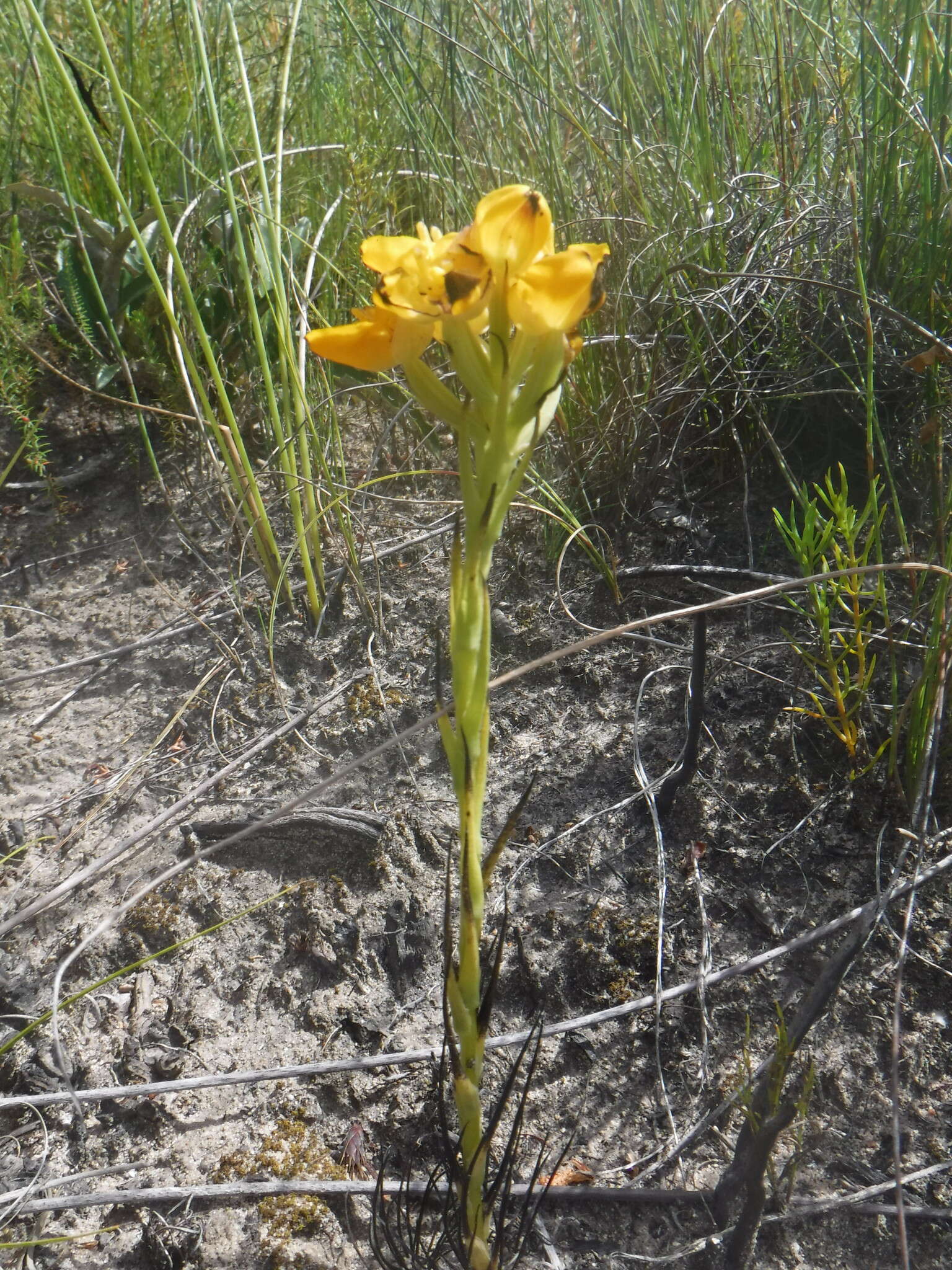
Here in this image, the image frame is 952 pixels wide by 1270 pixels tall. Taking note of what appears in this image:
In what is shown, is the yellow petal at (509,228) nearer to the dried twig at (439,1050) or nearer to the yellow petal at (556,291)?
the yellow petal at (556,291)

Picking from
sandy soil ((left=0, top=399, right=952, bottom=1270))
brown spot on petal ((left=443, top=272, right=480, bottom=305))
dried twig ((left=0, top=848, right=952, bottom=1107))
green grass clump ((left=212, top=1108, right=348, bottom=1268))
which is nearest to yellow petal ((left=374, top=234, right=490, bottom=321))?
brown spot on petal ((left=443, top=272, right=480, bottom=305))

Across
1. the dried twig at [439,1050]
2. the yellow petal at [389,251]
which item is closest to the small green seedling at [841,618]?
the dried twig at [439,1050]

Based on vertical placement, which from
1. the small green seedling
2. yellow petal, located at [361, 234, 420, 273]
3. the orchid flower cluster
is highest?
Result: yellow petal, located at [361, 234, 420, 273]

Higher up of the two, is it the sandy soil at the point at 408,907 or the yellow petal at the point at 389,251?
the yellow petal at the point at 389,251

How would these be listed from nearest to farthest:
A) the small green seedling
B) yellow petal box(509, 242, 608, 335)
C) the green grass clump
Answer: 1. yellow petal box(509, 242, 608, 335)
2. the green grass clump
3. the small green seedling

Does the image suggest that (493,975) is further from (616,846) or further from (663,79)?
(663,79)

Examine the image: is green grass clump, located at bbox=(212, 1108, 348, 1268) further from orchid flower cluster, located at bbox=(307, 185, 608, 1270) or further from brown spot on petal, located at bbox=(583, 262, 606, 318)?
brown spot on petal, located at bbox=(583, 262, 606, 318)

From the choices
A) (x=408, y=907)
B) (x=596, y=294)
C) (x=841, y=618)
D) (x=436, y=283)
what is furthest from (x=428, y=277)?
(x=841, y=618)
